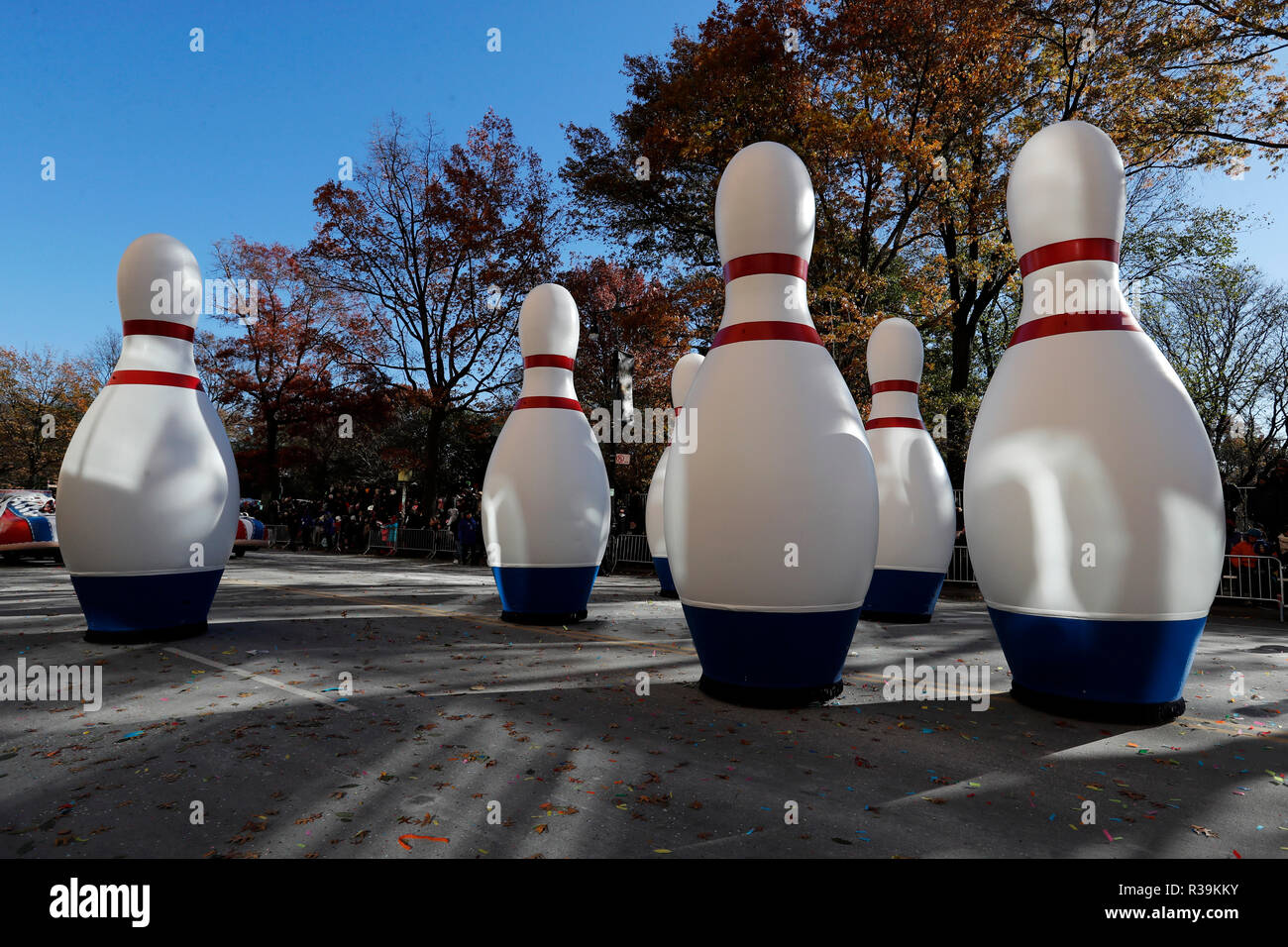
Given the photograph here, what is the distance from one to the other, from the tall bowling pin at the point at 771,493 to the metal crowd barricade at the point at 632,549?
38.6 feet

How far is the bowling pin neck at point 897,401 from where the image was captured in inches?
323

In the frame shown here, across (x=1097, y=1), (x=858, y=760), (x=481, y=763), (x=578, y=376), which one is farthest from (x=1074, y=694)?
(x=578, y=376)

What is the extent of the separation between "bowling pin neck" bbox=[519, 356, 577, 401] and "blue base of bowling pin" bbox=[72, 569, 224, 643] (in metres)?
3.69

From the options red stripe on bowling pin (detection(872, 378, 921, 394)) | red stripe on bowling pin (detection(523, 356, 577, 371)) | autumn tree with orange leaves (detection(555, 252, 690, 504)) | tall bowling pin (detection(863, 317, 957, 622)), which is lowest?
tall bowling pin (detection(863, 317, 957, 622))

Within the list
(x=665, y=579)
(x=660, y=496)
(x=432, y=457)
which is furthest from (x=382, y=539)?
(x=660, y=496)

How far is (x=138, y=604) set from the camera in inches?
240

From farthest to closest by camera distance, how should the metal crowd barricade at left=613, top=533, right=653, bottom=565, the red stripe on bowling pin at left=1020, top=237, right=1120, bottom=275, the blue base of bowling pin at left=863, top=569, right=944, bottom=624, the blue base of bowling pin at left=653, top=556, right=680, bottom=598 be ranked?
the metal crowd barricade at left=613, top=533, right=653, bottom=565
the blue base of bowling pin at left=653, top=556, right=680, bottom=598
the blue base of bowling pin at left=863, top=569, right=944, bottom=624
the red stripe on bowling pin at left=1020, top=237, right=1120, bottom=275

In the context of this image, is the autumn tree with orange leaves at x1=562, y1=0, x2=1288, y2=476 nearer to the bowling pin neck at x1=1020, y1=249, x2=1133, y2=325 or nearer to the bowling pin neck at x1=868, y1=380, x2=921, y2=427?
the bowling pin neck at x1=868, y1=380, x2=921, y2=427

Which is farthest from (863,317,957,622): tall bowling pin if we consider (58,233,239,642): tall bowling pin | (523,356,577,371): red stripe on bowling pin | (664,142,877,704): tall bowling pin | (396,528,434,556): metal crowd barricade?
(396,528,434,556): metal crowd barricade

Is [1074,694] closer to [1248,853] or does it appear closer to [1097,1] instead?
[1248,853]

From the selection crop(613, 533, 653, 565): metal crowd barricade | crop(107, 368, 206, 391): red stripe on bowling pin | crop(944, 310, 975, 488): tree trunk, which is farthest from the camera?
crop(613, 533, 653, 565): metal crowd barricade

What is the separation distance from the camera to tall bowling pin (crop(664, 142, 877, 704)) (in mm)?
4426

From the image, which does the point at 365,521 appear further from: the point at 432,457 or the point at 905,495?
the point at 905,495

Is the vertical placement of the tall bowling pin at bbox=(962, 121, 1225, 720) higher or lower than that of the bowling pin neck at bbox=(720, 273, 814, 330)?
lower
